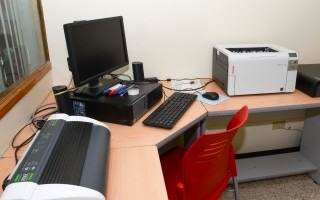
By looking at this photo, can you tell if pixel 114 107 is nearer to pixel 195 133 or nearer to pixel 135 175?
pixel 135 175

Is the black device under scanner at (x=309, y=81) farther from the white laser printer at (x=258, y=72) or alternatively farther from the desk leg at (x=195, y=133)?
the desk leg at (x=195, y=133)

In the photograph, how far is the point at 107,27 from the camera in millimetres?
1520

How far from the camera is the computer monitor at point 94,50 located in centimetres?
127

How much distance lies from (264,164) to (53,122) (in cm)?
177

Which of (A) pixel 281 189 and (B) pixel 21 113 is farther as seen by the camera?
(A) pixel 281 189

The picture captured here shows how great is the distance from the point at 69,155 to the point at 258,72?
1.31 meters

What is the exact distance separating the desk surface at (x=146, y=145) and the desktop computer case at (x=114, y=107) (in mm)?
43

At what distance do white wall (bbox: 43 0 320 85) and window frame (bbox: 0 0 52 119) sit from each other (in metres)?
0.04

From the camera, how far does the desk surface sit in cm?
90

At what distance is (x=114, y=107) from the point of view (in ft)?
4.40

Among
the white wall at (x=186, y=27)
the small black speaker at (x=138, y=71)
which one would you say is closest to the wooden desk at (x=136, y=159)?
the small black speaker at (x=138, y=71)

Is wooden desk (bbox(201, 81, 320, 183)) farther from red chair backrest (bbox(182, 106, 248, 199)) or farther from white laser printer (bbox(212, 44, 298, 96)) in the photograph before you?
red chair backrest (bbox(182, 106, 248, 199))

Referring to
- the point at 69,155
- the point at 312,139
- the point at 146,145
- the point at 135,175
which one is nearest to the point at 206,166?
the point at 146,145

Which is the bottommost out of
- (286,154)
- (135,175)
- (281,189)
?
(281,189)
